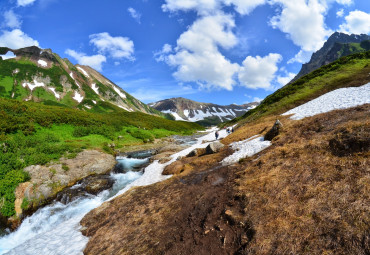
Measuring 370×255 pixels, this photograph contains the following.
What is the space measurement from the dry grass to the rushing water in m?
9.23

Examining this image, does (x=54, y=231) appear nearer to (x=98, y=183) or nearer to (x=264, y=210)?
(x=98, y=183)

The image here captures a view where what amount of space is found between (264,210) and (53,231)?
1341cm

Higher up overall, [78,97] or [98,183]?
[78,97]

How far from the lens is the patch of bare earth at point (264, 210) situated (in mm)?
5289

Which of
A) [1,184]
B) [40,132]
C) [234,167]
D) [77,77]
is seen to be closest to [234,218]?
[234,167]

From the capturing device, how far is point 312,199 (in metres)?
6.57

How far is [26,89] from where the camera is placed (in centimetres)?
9219

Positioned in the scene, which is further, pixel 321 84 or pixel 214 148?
pixel 321 84

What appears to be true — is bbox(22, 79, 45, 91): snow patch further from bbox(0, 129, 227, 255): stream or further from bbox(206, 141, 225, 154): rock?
bbox(206, 141, 225, 154): rock

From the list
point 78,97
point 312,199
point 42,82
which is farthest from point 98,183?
point 42,82

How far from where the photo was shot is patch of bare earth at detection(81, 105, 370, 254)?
17.4 ft

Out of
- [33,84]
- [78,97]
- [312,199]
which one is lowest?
[312,199]

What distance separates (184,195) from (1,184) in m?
15.7

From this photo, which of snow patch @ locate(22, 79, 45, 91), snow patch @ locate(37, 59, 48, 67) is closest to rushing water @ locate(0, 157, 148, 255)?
snow patch @ locate(22, 79, 45, 91)
